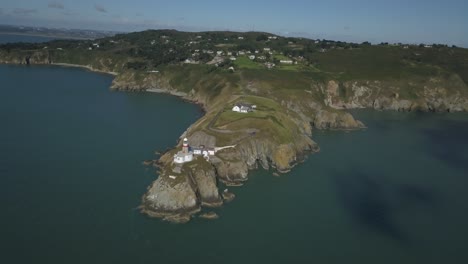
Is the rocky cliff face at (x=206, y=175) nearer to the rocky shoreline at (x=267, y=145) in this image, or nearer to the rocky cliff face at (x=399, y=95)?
the rocky shoreline at (x=267, y=145)

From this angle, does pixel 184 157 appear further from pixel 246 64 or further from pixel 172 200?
pixel 246 64

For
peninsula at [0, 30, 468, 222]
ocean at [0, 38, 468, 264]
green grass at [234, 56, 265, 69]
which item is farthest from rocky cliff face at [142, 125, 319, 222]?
green grass at [234, 56, 265, 69]

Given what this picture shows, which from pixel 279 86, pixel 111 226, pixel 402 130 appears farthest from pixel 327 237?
pixel 279 86

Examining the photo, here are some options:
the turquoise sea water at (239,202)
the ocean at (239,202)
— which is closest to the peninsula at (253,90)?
the ocean at (239,202)

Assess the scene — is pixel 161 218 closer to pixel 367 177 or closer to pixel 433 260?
pixel 433 260

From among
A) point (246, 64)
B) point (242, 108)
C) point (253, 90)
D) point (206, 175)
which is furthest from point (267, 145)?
point (246, 64)
